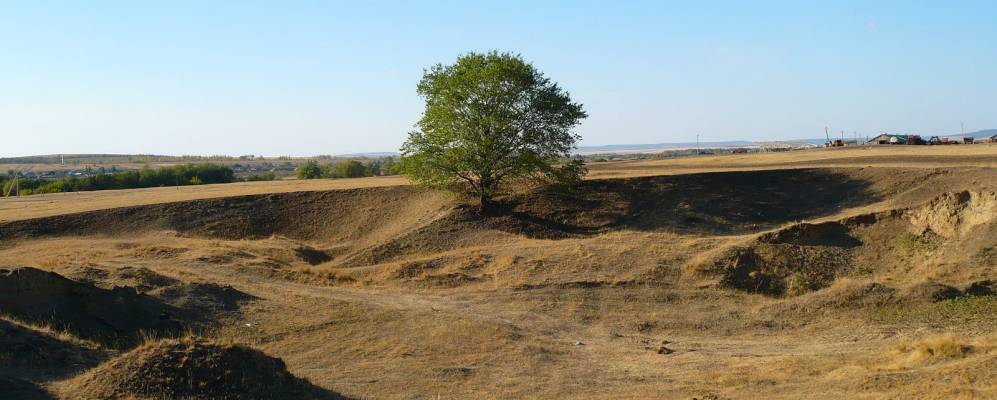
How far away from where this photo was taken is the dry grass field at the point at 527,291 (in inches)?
560

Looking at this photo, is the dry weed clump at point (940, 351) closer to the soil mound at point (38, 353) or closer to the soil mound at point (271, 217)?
the soil mound at point (38, 353)

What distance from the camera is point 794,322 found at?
22.3 m

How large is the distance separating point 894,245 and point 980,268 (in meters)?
3.52

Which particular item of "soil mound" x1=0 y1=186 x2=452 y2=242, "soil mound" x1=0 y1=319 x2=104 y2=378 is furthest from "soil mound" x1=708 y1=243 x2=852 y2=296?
"soil mound" x1=0 y1=319 x2=104 y2=378

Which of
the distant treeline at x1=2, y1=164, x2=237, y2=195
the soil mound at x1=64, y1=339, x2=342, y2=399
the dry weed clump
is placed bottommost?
the dry weed clump

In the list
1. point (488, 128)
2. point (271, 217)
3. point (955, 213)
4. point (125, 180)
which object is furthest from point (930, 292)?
point (125, 180)

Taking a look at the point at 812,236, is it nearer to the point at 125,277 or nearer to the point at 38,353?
the point at 125,277

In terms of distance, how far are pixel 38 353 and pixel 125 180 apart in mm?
54560

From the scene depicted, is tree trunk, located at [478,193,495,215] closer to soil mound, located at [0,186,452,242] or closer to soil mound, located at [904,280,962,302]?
soil mound, located at [0,186,452,242]

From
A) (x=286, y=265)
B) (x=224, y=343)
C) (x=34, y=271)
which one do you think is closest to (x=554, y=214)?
(x=286, y=265)

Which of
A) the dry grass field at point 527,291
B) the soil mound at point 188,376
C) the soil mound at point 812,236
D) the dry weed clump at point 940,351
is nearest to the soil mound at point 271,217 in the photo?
the dry grass field at point 527,291

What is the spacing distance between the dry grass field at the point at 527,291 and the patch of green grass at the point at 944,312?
0.30ft

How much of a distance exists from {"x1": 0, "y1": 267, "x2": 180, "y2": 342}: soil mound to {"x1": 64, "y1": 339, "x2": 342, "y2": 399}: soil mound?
21.1 ft

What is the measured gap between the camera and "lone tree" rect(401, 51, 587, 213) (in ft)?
115
